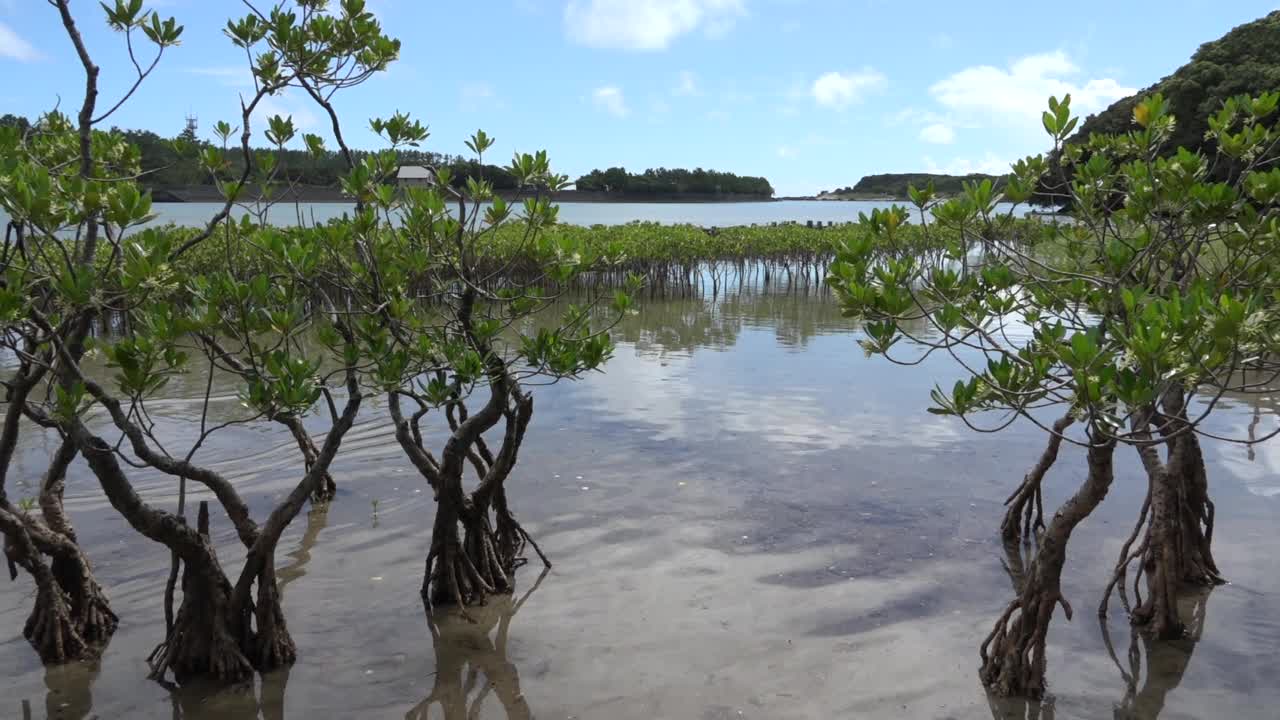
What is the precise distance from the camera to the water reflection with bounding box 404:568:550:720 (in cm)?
402

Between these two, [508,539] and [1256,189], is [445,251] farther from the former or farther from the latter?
[1256,189]

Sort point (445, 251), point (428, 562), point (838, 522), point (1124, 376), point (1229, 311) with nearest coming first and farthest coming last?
point (1229, 311) → point (1124, 376) → point (445, 251) → point (428, 562) → point (838, 522)

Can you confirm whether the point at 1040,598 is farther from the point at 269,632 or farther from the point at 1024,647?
the point at 269,632

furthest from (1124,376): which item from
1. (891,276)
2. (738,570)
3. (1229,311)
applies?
(738,570)

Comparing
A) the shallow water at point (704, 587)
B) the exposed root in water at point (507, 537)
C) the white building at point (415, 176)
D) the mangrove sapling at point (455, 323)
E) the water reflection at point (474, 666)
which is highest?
the white building at point (415, 176)

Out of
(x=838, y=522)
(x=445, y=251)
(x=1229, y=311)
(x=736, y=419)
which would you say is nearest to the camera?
(x=1229, y=311)

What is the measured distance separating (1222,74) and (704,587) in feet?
79.6

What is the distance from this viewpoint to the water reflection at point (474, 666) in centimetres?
402

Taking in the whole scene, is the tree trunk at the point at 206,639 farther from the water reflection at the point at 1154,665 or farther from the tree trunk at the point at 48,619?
the water reflection at the point at 1154,665

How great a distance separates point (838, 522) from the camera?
6117 millimetres

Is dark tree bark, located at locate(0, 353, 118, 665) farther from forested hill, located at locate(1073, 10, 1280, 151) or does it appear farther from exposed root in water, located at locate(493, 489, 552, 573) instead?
forested hill, located at locate(1073, 10, 1280, 151)

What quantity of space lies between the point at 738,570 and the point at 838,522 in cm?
107

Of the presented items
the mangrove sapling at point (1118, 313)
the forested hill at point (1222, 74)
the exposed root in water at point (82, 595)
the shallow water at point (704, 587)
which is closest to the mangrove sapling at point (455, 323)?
the shallow water at point (704, 587)

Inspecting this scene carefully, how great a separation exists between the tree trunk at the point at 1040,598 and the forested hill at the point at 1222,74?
799 inches
